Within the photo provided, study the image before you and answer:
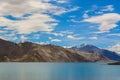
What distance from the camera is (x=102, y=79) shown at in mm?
103188

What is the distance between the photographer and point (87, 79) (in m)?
104

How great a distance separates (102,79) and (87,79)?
517 centimetres
